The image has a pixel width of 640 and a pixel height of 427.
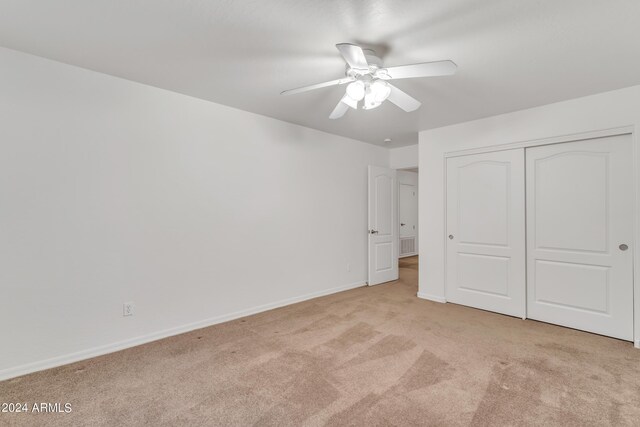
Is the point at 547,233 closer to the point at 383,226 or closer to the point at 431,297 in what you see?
the point at 431,297

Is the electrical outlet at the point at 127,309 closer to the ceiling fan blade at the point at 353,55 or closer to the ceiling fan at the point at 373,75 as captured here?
the ceiling fan at the point at 373,75

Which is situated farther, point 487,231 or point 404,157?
point 404,157

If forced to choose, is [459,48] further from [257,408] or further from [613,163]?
[257,408]

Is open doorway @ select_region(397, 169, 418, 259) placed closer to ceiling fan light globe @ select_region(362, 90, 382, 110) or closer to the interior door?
the interior door

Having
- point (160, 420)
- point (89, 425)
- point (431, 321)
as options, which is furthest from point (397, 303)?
point (89, 425)

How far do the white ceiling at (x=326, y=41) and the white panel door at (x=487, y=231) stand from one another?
0.94m

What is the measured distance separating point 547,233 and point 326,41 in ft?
10.0

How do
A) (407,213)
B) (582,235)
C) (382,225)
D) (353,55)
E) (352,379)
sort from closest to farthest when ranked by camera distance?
(353,55) → (352,379) → (582,235) → (382,225) → (407,213)

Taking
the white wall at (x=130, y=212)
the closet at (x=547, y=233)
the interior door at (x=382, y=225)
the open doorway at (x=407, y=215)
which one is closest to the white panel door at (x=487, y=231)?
the closet at (x=547, y=233)

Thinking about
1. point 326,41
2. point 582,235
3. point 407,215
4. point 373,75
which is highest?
point 326,41

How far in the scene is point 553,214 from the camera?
3.17 meters

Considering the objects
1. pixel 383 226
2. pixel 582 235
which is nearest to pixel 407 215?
pixel 383 226

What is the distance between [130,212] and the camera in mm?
2637

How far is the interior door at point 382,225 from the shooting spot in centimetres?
479
